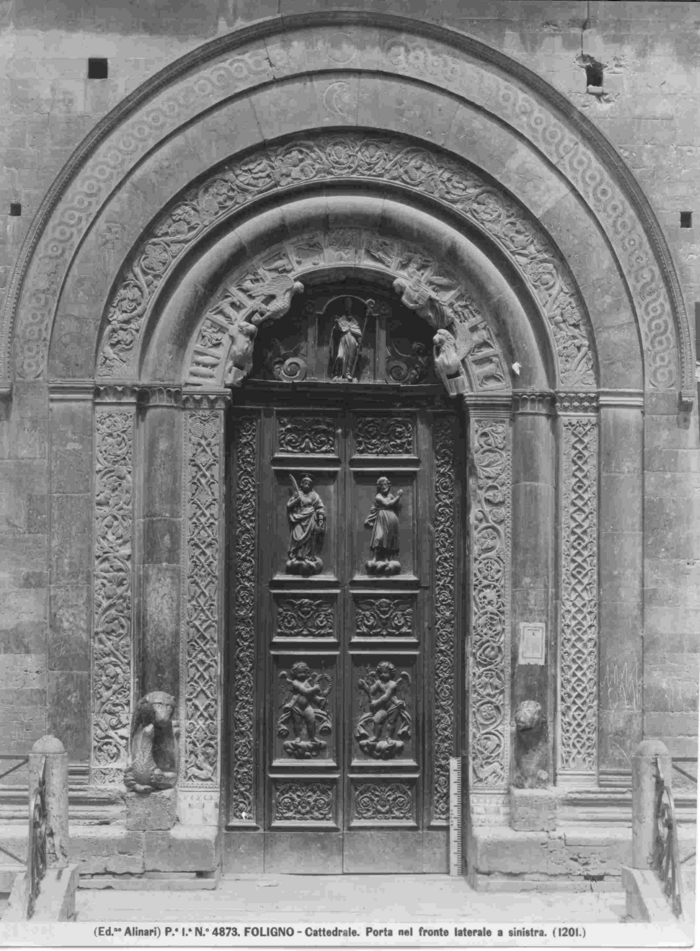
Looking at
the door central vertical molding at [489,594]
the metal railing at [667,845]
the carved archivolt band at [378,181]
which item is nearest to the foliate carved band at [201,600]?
the carved archivolt band at [378,181]

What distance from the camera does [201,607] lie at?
1170cm

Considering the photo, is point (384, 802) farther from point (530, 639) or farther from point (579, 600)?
point (579, 600)

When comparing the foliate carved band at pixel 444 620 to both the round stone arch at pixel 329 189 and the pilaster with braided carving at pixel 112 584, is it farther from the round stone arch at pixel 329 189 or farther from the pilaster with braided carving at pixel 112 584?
the pilaster with braided carving at pixel 112 584

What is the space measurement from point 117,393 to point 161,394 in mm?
328

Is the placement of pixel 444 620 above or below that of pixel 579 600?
below

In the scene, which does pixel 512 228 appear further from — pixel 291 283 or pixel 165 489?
pixel 165 489

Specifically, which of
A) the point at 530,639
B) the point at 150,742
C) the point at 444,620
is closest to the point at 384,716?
the point at 444,620

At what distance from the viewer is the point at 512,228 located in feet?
39.0

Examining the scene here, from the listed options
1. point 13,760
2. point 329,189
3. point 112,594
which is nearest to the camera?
point 13,760

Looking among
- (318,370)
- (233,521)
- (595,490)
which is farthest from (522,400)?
(233,521)

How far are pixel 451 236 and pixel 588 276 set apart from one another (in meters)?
1.08

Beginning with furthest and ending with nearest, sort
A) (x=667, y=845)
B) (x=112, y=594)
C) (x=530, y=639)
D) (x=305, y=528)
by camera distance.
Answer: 1. (x=305, y=528)
2. (x=530, y=639)
3. (x=112, y=594)
4. (x=667, y=845)

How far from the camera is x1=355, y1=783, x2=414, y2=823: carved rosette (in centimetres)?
1205

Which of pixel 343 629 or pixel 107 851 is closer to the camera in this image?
pixel 107 851
